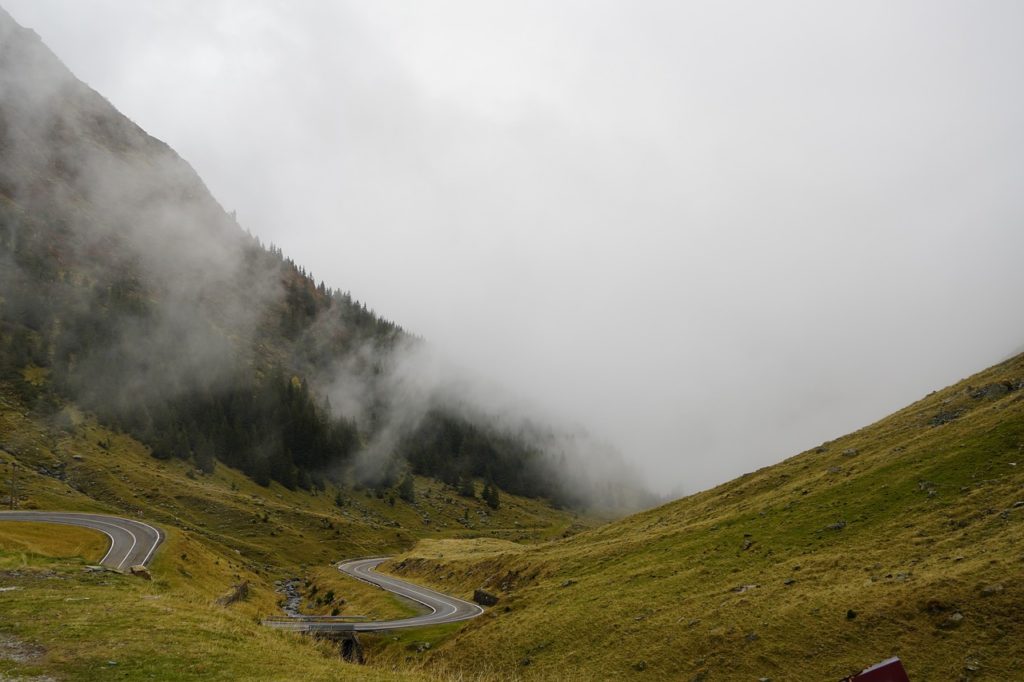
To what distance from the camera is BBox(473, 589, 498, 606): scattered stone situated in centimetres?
6716

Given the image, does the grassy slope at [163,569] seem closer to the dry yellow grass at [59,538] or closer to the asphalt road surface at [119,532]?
the dry yellow grass at [59,538]

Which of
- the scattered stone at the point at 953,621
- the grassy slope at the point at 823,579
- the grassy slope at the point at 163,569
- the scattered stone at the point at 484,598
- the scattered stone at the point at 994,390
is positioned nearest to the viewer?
the grassy slope at the point at 163,569

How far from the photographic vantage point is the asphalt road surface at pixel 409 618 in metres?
52.9

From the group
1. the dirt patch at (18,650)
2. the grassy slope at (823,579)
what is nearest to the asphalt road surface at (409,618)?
the grassy slope at (823,579)

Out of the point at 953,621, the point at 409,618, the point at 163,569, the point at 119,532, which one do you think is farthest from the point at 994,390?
the point at 119,532

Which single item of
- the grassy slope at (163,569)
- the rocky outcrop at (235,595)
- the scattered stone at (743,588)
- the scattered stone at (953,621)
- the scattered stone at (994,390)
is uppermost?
the grassy slope at (163,569)

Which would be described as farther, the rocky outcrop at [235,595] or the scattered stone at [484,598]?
the scattered stone at [484,598]

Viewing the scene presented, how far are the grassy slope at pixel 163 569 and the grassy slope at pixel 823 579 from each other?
1875 centimetres

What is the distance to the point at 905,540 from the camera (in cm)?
3491

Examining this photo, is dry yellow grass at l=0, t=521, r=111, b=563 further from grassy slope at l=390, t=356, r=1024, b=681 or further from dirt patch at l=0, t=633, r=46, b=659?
dirt patch at l=0, t=633, r=46, b=659

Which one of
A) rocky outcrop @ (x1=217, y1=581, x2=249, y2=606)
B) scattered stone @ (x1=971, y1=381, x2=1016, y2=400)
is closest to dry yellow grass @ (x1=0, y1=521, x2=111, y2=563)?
rocky outcrop @ (x1=217, y1=581, x2=249, y2=606)

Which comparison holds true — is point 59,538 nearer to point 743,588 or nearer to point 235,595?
point 235,595

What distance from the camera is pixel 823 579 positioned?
33938 mm

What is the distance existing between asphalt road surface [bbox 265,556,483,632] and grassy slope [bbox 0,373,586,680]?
178 inches
